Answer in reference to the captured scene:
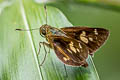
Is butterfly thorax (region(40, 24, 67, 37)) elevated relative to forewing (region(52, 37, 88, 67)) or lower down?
elevated

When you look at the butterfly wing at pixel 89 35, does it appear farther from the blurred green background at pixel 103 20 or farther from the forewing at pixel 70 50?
the blurred green background at pixel 103 20

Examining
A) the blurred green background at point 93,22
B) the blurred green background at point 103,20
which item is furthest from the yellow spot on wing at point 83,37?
the blurred green background at point 103,20

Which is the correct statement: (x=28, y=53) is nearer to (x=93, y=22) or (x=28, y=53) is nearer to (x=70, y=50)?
(x=70, y=50)

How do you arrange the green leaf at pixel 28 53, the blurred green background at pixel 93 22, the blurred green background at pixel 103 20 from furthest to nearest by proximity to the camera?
the blurred green background at pixel 103 20
the blurred green background at pixel 93 22
the green leaf at pixel 28 53

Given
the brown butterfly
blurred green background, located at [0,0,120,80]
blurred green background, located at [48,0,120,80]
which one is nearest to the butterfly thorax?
the brown butterfly

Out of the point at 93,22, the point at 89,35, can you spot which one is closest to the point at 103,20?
the point at 93,22

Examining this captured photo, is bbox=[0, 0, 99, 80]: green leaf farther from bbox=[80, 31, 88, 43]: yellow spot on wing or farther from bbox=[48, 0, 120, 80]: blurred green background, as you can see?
bbox=[48, 0, 120, 80]: blurred green background

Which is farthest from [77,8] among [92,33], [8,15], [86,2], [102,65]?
[92,33]
